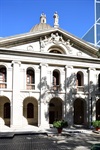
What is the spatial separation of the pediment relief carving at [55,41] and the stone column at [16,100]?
4085mm

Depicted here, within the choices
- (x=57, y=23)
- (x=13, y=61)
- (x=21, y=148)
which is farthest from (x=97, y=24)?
(x=21, y=148)

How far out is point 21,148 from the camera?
1656 centimetres

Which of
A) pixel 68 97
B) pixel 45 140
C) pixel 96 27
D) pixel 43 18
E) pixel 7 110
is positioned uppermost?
pixel 96 27

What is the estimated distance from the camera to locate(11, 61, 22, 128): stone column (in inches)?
975

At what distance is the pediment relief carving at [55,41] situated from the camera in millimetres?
26962

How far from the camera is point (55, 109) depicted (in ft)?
96.7

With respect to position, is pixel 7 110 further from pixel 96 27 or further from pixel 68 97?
pixel 96 27

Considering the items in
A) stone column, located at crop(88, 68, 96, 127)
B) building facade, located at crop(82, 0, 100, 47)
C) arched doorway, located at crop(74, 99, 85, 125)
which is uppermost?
building facade, located at crop(82, 0, 100, 47)

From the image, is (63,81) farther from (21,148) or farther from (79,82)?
(21,148)

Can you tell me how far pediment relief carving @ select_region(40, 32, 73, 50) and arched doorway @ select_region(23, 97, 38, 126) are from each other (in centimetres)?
686

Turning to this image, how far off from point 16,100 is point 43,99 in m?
3.28

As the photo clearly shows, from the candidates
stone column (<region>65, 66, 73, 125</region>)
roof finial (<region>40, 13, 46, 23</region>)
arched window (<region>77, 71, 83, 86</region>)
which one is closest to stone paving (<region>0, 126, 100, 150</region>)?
stone column (<region>65, 66, 73, 125</region>)

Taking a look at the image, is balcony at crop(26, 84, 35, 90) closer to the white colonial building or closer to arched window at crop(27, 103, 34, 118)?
the white colonial building

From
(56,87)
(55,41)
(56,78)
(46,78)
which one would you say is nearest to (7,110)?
(46,78)
